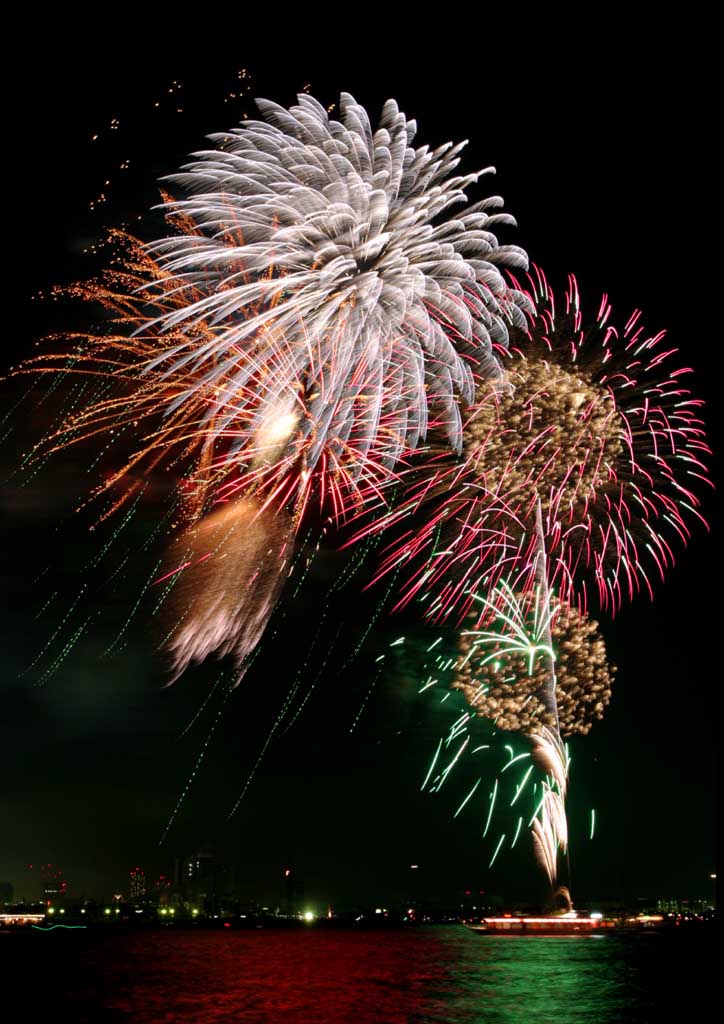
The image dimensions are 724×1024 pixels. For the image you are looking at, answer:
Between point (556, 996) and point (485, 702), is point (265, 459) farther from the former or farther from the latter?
point (556, 996)

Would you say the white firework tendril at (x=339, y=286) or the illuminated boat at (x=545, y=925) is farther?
the illuminated boat at (x=545, y=925)

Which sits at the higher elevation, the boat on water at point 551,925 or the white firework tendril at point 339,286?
the white firework tendril at point 339,286

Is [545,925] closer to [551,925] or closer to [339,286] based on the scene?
[551,925]

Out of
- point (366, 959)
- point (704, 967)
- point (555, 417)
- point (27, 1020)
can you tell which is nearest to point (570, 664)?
point (555, 417)

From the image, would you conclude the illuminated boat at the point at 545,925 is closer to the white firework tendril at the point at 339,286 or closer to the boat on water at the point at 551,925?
the boat on water at the point at 551,925

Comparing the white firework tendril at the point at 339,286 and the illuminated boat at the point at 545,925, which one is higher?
the white firework tendril at the point at 339,286

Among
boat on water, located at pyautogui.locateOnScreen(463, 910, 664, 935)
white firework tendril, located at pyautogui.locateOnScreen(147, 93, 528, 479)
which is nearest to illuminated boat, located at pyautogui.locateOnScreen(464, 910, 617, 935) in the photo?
boat on water, located at pyautogui.locateOnScreen(463, 910, 664, 935)

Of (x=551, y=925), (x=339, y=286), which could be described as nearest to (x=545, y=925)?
(x=551, y=925)

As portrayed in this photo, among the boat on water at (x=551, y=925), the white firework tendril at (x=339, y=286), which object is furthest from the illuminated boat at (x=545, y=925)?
the white firework tendril at (x=339, y=286)
